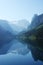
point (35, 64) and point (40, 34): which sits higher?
point (40, 34)

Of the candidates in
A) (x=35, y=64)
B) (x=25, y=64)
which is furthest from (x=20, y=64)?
(x=35, y=64)

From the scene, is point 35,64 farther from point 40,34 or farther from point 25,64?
point 40,34

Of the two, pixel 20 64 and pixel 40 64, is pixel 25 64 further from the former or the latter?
pixel 40 64

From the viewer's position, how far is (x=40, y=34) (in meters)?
187

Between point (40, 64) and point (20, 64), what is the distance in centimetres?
306

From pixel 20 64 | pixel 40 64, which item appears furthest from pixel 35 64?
pixel 20 64

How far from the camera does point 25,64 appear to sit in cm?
2342

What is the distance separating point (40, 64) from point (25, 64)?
90.4 inches

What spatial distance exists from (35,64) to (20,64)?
7.73ft

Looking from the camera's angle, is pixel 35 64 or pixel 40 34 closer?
pixel 35 64

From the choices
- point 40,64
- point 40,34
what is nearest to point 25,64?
point 40,64

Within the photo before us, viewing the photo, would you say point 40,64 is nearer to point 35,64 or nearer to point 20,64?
point 35,64

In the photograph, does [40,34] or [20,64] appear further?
[40,34]

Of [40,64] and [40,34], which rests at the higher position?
[40,34]
